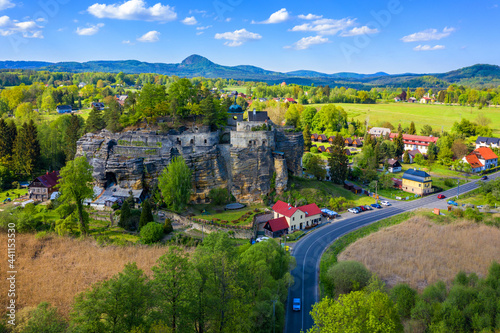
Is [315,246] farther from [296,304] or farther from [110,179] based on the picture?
[110,179]

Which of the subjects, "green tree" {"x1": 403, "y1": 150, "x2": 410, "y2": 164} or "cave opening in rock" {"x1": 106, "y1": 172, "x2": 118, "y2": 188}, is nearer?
"cave opening in rock" {"x1": 106, "y1": 172, "x2": 118, "y2": 188}

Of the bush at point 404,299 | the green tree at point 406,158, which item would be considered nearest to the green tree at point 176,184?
the bush at point 404,299

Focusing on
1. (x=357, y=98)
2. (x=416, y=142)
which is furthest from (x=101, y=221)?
(x=357, y=98)

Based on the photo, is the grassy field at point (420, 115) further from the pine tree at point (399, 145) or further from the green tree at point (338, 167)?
the green tree at point (338, 167)

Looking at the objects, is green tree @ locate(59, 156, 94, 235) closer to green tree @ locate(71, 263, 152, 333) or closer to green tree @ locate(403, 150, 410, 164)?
green tree @ locate(71, 263, 152, 333)

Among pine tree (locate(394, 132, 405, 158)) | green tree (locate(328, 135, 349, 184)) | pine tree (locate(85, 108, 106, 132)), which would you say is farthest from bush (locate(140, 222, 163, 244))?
pine tree (locate(394, 132, 405, 158))

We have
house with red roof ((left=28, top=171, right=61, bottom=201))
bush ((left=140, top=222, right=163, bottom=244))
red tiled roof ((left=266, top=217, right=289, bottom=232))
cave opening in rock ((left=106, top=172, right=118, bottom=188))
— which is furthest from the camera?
house with red roof ((left=28, top=171, right=61, bottom=201))

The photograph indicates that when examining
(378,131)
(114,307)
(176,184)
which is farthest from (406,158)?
(114,307)

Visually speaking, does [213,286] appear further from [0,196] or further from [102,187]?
[0,196]
